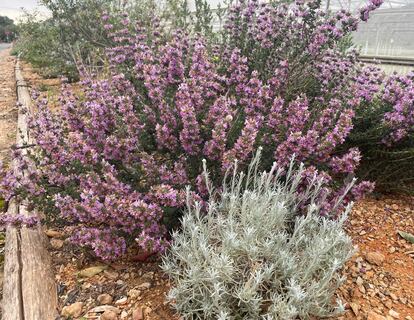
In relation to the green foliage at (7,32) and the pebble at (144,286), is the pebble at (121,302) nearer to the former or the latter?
the pebble at (144,286)

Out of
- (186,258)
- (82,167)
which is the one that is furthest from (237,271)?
(82,167)

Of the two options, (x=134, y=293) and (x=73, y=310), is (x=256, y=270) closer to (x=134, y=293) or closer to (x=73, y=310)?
(x=134, y=293)

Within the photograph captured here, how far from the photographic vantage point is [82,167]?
253cm

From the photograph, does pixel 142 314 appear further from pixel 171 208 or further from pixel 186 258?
pixel 171 208

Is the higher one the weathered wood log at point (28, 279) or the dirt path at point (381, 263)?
the dirt path at point (381, 263)

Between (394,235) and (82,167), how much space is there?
2.23 m

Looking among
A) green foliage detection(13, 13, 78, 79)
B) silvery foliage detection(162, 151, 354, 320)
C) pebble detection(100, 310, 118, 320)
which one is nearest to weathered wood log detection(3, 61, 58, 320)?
pebble detection(100, 310, 118, 320)

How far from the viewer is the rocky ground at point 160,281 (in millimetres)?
2115

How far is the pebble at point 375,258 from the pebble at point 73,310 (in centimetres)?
179

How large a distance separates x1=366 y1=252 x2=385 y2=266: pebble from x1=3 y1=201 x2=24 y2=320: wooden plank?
209 cm

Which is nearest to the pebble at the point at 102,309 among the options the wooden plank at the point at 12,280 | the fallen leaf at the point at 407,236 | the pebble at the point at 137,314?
the pebble at the point at 137,314

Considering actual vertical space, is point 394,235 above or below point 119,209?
below

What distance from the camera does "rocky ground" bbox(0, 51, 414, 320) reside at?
212 cm

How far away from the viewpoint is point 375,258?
246 cm
